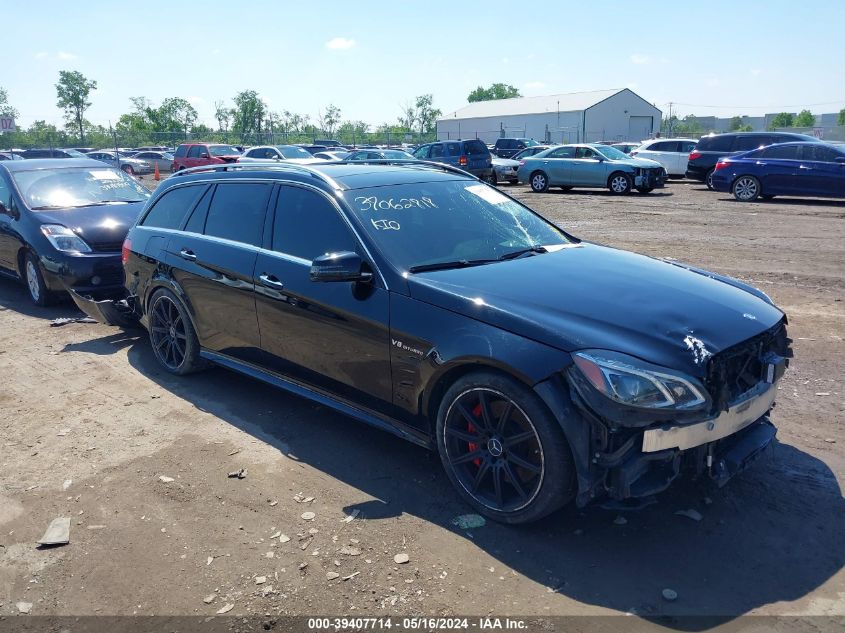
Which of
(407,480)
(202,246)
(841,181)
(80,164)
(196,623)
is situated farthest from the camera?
(841,181)

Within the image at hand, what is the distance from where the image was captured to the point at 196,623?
300 centimetres

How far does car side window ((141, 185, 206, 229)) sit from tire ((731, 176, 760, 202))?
16676 millimetres

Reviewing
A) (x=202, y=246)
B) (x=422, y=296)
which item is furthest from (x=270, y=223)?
Answer: (x=422, y=296)

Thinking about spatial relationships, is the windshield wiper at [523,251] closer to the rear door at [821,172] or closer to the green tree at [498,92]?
the rear door at [821,172]

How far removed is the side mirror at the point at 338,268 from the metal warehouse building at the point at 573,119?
58718 mm

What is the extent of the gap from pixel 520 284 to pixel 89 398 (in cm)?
370

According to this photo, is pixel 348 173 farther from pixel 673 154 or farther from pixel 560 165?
pixel 673 154

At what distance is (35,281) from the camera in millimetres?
8664

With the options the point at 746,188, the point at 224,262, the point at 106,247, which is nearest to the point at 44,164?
the point at 106,247

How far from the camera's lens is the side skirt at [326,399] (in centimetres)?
404

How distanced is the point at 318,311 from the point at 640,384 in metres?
2.04

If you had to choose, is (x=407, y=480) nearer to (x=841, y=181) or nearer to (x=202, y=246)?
(x=202, y=246)

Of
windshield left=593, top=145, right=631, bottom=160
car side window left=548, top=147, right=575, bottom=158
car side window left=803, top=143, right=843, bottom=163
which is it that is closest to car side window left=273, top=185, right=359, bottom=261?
car side window left=803, top=143, right=843, bottom=163

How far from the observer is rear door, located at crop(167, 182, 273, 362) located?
502 cm
